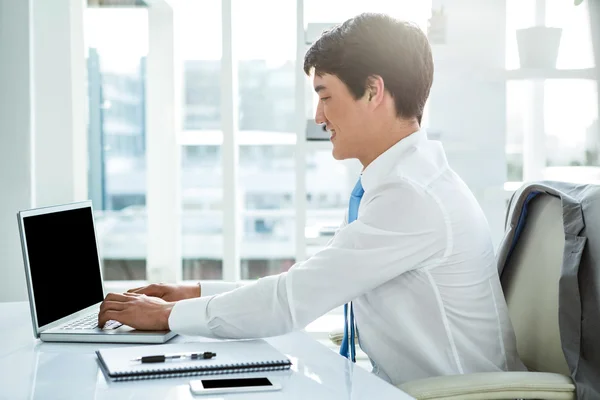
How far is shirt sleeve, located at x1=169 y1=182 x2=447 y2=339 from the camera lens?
1.40m

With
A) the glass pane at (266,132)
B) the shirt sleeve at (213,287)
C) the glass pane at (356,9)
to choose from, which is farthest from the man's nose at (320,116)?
the glass pane at (266,132)

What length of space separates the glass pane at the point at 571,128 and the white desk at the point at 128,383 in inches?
84.3

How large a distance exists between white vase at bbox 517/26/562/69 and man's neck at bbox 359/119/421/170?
1.75m

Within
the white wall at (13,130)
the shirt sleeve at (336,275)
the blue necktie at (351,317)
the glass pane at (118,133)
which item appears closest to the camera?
the shirt sleeve at (336,275)

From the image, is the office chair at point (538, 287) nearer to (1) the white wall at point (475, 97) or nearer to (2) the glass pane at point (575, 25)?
(1) the white wall at point (475, 97)

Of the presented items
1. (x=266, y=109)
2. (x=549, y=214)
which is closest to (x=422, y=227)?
(x=549, y=214)

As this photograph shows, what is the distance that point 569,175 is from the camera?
3.27m

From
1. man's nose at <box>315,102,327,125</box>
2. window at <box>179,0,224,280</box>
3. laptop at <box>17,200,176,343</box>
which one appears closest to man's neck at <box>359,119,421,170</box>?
man's nose at <box>315,102,327,125</box>

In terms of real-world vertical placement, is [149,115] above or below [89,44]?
below

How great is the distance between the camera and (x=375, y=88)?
158 centimetres

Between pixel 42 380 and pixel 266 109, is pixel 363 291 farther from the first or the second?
pixel 266 109

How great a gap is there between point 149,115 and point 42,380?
8.35ft

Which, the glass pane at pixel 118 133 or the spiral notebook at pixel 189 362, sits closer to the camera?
the spiral notebook at pixel 189 362

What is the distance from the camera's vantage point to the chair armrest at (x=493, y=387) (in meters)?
1.28
